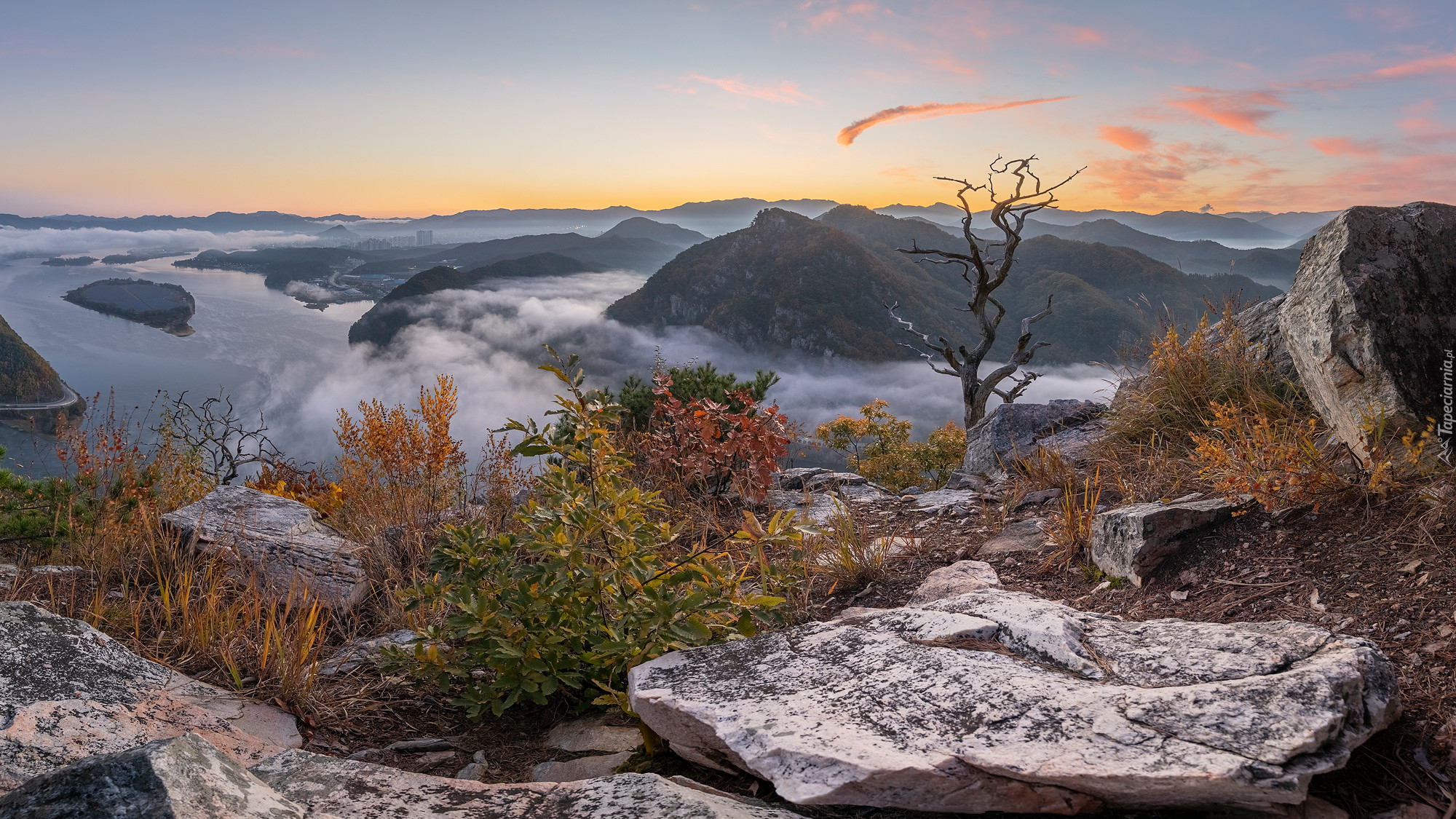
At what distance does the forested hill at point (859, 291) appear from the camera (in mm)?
104562

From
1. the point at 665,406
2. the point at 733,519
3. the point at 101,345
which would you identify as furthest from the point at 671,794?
the point at 101,345

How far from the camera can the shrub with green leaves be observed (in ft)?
8.59

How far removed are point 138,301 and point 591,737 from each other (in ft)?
432

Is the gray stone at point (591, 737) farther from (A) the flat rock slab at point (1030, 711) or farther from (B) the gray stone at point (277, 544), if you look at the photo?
(B) the gray stone at point (277, 544)

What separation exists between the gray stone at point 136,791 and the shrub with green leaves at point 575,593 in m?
1.26

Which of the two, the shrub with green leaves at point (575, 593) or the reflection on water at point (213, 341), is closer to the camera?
the shrub with green leaves at point (575, 593)

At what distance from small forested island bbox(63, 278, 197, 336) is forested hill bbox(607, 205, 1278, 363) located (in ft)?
228

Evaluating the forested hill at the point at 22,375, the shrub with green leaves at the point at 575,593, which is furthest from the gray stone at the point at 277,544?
Result: the forested hill at the point at 22,375

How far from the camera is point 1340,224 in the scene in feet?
13.0

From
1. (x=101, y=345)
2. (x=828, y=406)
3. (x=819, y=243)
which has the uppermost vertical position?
(x=819, y=243)

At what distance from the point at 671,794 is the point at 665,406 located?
5237 millimetres

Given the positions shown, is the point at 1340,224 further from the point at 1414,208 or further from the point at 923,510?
the point at 923,510

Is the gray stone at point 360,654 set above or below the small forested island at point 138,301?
below

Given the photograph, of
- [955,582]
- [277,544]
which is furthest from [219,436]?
[955,582]
